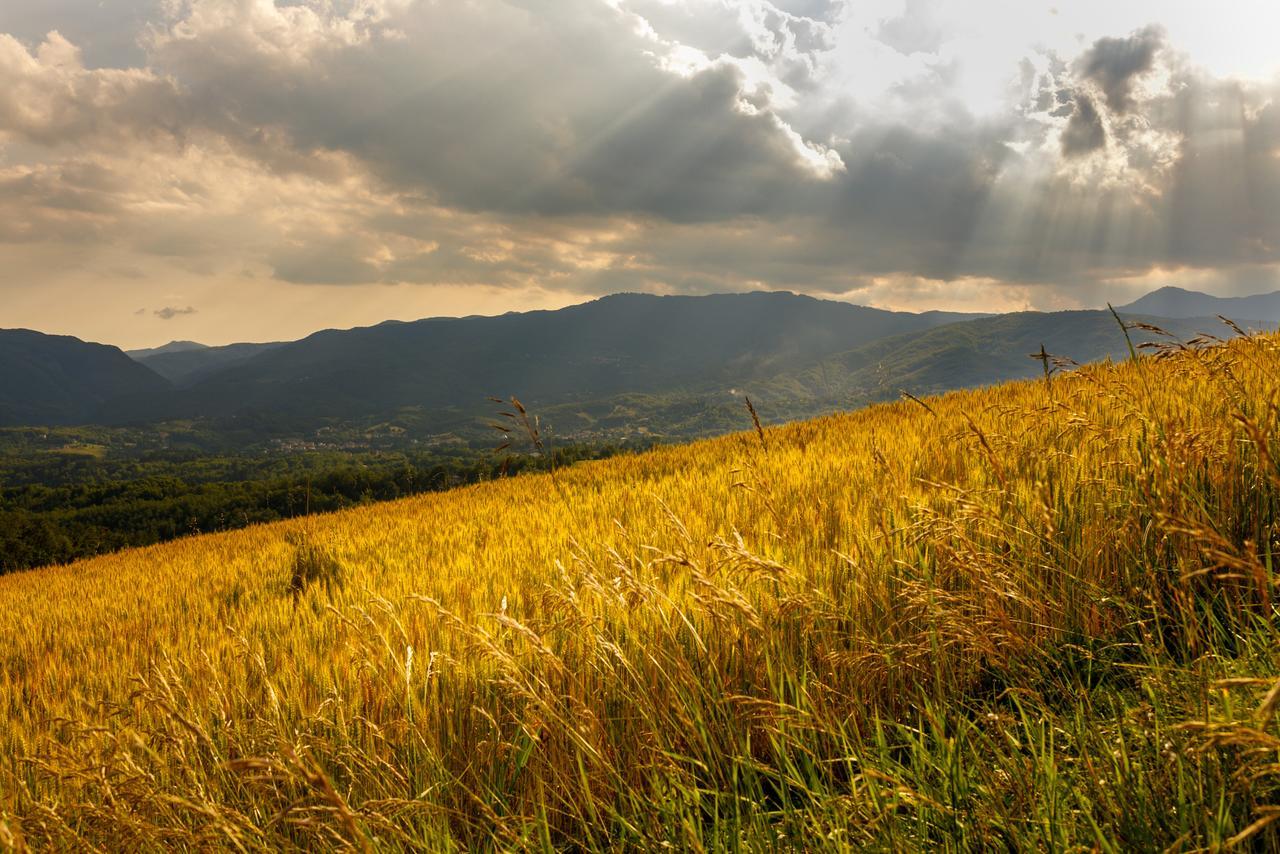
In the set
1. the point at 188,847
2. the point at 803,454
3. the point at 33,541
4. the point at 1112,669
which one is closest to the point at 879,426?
the point at 803,454

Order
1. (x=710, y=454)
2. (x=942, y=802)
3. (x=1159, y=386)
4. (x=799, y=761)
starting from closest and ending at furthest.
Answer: (x=942, y=802), (x=799, y=761), (x=1159, y=386), (x=710, y=454)

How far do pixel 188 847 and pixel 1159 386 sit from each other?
7303 mm

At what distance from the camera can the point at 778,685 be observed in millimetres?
2643

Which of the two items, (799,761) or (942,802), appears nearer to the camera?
(942,802)

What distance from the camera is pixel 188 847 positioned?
2.15m

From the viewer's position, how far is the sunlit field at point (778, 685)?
1640mm

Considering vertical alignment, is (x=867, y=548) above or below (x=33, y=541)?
above

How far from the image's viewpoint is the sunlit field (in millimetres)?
1640

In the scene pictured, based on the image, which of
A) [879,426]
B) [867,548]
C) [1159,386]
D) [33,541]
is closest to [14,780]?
[867,548]

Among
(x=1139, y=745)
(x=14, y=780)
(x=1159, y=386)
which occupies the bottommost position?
(x=14, y=780)

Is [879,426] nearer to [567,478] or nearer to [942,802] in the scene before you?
[567,478]

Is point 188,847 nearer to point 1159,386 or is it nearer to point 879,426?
point 1159,386

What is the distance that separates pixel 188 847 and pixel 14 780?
59.2 inches

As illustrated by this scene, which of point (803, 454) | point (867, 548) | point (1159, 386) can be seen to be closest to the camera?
point (867, 548)
